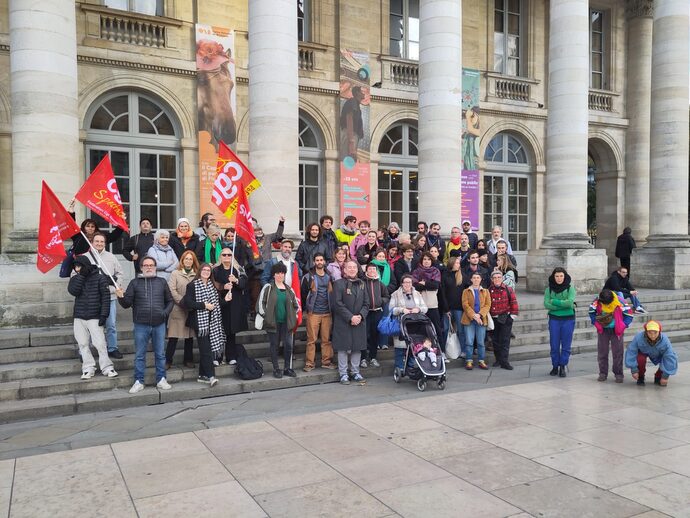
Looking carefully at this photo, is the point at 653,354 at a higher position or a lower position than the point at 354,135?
lower

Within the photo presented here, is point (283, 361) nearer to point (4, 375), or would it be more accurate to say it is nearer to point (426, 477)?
point (4, 375)

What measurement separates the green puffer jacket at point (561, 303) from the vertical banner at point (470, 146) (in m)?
9.41

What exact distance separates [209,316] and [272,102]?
571 centimetres

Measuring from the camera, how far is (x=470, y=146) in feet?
62.9

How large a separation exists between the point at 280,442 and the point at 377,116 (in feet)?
43.9

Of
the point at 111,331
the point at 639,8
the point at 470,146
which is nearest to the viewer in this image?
the point at 111,331

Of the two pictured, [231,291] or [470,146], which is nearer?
[231,291]

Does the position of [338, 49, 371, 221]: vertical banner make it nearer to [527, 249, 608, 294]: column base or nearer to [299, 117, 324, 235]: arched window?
[299, 117, 324, 235]: arched window

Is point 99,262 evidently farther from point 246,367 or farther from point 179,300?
point 246,367

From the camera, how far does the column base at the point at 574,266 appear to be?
16234 mm

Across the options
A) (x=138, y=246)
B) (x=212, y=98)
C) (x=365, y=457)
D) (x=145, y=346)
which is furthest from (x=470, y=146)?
(x=365, y=457)

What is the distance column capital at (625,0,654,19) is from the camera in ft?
70.7

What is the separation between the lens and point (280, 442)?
6285mm

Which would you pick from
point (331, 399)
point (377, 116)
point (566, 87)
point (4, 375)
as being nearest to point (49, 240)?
point (4, 375)
